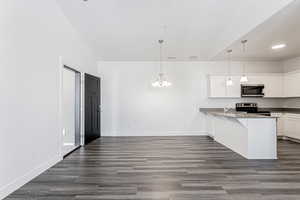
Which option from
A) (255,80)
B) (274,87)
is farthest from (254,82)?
(274,87)

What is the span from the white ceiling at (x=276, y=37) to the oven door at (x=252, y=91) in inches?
38.3

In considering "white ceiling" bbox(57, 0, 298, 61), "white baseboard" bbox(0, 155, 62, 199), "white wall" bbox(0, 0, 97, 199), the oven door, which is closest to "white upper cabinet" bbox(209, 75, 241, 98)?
the oven door

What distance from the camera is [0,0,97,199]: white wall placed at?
2.71m

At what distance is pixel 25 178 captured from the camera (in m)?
3.09

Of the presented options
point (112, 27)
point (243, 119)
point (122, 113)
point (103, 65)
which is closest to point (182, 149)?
point (243, 119)

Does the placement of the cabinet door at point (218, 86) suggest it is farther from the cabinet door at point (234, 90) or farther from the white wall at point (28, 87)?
the white wall at point (28, 87)

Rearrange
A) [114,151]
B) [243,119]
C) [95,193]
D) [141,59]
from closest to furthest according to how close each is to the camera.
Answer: [95,193] → [243,119] → [114,151] → [141,59]

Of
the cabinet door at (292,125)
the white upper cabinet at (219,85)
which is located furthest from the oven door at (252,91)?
the cabinet door at (292,125)

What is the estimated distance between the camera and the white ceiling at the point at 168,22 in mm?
4160

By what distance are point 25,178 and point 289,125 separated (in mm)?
6597

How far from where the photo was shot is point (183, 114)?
7391 millimetres

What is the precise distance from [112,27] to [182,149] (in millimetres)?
3381

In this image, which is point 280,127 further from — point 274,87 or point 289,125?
point 274,87

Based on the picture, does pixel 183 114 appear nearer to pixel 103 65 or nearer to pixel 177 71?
pixel 177 71
